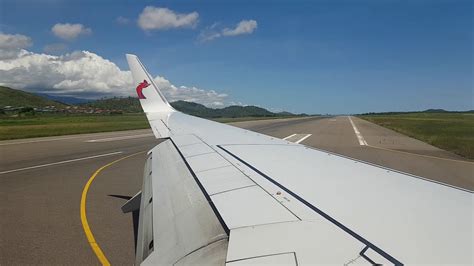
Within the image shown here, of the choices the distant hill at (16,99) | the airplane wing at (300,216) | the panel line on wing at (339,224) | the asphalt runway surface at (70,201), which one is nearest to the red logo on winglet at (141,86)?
the asphalt runway surface at (70,201)

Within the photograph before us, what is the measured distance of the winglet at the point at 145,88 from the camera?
22.9 ft

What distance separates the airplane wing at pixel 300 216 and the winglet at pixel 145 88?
4.16 meters

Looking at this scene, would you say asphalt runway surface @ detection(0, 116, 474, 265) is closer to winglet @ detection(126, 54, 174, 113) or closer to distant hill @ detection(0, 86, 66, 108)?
winglet @ detection(126, 54, 174, 113)

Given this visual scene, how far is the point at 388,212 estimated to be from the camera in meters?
1.77

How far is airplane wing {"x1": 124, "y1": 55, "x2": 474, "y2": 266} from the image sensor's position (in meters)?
1.42

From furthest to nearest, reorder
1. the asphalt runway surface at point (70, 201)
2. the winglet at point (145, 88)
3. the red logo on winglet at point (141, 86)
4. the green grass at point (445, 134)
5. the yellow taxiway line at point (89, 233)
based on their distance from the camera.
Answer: the green grass at point (445, 134) < the red logo on winglet at point (141, 86) < the winglet at point (145, 88) < the asphalt runway surface at point (70, 201) < the yellow taxiway line at point (89, 233)

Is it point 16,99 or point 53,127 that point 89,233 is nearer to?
point 53,127

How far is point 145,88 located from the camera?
7223mm

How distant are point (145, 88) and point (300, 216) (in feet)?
20.1

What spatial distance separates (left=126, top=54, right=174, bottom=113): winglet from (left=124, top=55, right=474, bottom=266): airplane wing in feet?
13.7

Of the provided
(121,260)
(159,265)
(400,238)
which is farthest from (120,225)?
(400,238)

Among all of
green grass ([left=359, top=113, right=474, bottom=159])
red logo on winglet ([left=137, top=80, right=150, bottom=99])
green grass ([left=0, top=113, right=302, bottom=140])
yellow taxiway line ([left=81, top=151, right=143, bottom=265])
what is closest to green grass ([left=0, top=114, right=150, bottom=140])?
green grass ([left=0, top=113, right=302, bottom=140])

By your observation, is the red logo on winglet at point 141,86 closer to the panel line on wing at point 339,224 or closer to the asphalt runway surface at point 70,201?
the asphalt runway surface at point 70,201

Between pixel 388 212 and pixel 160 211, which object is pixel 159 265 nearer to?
pixel 160 211
